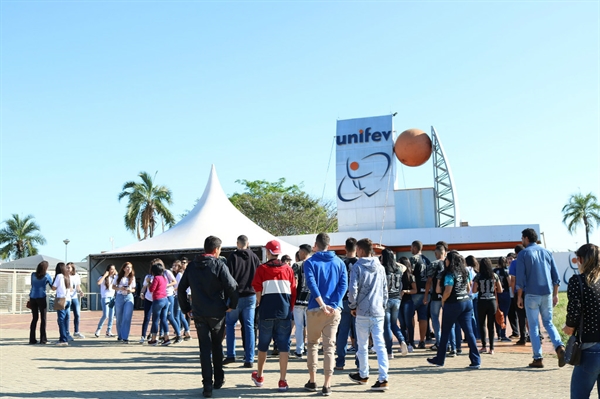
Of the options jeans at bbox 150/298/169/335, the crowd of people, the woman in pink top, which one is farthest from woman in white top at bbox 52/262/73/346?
the woman in pink top

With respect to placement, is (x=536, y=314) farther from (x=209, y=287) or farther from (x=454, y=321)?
(x=209, y=287)

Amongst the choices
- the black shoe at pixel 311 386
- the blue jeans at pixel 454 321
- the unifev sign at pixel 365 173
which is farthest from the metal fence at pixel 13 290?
the black shoe at pixel 311 386

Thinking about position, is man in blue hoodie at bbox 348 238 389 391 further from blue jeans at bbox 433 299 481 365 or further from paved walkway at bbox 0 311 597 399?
blue jeans at bbox 433 299 481 365

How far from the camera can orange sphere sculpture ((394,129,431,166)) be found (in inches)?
1398

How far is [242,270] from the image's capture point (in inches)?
349

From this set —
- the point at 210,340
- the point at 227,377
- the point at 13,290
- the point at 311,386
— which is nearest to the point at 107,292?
the point at 227,377

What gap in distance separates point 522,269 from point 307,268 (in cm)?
345

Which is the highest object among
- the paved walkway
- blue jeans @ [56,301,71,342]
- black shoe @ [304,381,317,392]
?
blue jeans @ [56,301,71,342]

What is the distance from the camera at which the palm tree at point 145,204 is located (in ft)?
167

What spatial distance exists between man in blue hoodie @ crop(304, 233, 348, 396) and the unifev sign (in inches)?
1222

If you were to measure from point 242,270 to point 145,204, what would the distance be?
4445cm

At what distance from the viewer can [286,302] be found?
718 cm

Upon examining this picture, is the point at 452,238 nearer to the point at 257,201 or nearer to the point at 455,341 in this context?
Answer: the point at 257,201

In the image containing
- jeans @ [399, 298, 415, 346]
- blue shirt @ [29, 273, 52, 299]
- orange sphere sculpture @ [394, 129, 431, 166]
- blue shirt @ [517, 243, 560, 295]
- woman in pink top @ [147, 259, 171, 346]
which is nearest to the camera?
blue shirt @ [517, 243, 560, 295]
